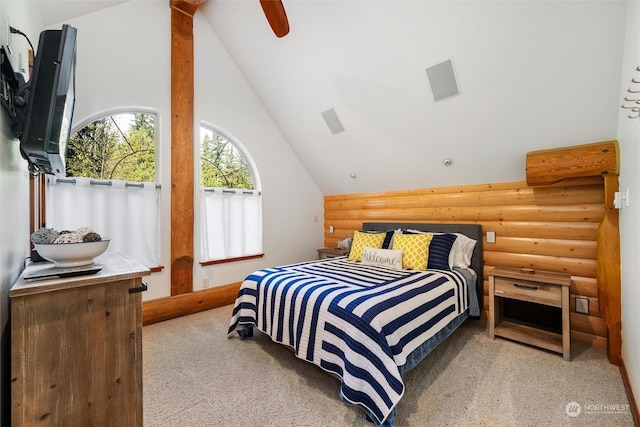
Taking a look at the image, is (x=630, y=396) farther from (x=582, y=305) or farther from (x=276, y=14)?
(x=276, y=14)

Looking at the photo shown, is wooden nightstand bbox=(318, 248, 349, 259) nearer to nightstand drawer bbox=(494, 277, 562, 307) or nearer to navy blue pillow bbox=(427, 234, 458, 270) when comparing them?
navy blue pillow bbox=(427, 234, 458, 270)

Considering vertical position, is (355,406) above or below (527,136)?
below

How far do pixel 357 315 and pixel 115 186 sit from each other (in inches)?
109

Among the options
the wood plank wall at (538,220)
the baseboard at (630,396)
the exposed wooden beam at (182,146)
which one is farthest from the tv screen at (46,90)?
the wood plank wall at (538,220)

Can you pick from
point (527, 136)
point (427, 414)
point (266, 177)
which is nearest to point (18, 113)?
point (427, 414)

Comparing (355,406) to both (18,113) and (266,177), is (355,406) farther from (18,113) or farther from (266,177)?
(266,177)

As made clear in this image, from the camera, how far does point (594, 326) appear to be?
7.93ft

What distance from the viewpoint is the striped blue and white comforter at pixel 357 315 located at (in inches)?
62.0

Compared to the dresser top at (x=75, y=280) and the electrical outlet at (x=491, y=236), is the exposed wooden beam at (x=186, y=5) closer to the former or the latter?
the dresser top at (x=75, y=280)

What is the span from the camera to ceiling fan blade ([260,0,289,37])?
1714 millimetres

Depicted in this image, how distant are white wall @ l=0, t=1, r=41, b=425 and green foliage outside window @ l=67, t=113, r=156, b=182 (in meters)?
1.45

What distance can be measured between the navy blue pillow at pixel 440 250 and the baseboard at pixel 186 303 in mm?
2506

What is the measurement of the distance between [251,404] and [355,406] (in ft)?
2.16

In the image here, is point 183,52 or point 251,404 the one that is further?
point 183,52
